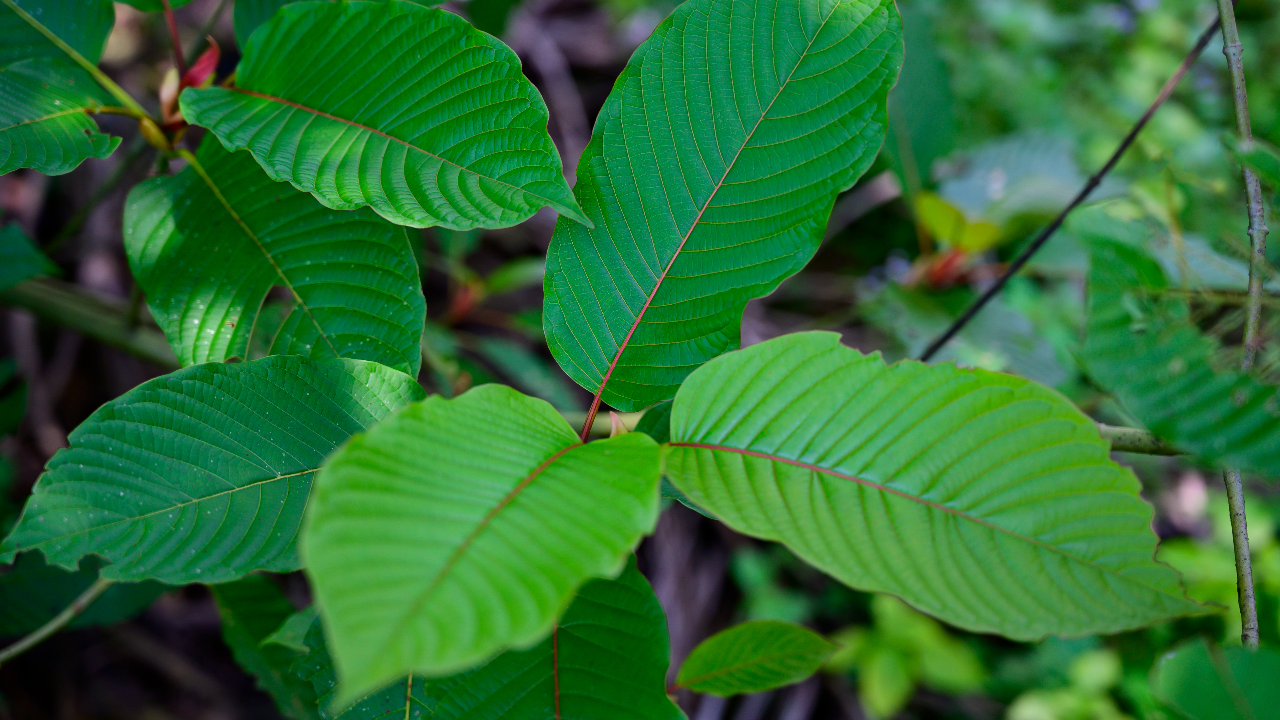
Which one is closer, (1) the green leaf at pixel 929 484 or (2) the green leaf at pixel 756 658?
(1) the green leaf at pixel 929 484

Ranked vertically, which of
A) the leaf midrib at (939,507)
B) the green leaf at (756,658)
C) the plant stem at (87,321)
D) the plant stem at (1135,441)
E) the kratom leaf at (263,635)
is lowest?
the kratom leaf at (263,635)

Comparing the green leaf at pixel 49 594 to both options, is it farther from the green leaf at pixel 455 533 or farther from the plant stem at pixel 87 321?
the green leaf at pixel 455 533

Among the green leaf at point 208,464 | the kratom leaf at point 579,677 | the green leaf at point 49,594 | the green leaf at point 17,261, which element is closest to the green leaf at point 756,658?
the kratom leaf at point 579,677

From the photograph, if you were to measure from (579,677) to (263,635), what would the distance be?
70 centimetres

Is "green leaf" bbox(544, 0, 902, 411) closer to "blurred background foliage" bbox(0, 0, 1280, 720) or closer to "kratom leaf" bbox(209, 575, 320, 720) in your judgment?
"blurred background foliage" bbox(0, 0, 1280, 720)

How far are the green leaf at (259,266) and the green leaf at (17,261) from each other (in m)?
0.35

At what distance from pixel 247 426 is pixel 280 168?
0.25 m

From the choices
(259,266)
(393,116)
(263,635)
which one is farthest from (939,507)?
(263,635)

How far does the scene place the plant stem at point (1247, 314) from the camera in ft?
1.94

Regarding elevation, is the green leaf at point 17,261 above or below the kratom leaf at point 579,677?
above

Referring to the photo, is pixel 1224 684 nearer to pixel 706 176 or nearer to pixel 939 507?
pixel 939 507

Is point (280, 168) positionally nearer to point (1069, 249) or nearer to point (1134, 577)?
point (1134, 577)

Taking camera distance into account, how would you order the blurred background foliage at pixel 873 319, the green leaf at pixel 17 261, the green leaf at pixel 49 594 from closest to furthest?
1. the green leaf at pixel 17 261
2. the green leaf at pixel 49 594
3. the blurred background foliage at pixel 873 319

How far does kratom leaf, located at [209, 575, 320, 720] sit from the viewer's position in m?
1.01
